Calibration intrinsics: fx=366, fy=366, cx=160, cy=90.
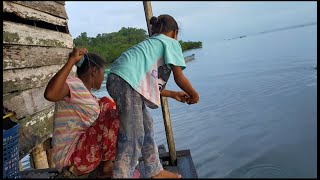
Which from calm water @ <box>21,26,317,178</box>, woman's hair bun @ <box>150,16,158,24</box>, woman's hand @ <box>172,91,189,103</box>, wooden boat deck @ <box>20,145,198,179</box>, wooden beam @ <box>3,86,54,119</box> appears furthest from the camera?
calm water @ <box>21,26,317,178</box>

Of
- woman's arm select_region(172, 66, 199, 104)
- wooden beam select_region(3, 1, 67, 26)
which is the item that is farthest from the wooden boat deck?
wooden beam select_region(3, 1, 67, 26)

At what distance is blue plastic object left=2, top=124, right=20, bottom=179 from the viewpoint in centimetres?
281

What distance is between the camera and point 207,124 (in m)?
7.64

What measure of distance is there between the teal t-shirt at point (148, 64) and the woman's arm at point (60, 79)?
14.5 inches

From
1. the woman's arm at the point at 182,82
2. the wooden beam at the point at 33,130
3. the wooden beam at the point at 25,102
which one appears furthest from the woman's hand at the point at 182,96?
the wooden beam at the point at 33,130

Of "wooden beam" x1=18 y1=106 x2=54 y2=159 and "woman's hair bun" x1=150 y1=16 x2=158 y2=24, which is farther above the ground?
"woman's hair bun" x1=150 y1=16 x2=158 y2=24

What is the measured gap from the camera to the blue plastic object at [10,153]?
110 inches

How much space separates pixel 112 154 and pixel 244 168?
2.48 m

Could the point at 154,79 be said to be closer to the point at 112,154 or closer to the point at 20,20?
the point at 112,154

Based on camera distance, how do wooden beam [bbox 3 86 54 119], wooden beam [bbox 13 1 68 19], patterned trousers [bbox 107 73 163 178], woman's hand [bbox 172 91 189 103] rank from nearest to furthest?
patterned trousers [bbox 107 73 163 178], woman's hand [bbox 172 91 189 103], wooden beam [bbox 3 86 54 119], wooden beam [bbox 13 1 68 19]

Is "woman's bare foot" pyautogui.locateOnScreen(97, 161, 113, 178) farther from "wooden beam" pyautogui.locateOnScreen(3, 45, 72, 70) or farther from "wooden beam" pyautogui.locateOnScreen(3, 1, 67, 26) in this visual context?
"wooden beam" pyautogui.locateOnScreen(3, 1, 67, 26)

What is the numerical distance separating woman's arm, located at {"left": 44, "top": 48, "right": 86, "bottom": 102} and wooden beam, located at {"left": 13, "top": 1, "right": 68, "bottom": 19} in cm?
218

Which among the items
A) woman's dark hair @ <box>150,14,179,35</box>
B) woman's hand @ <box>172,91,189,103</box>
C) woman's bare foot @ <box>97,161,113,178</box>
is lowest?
Answer: woman's bare foot @ <box>97,161,113,178</box>

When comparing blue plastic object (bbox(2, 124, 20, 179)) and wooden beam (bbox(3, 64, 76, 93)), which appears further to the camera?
wooden beam (bbox(3, 64, 76, 93))
